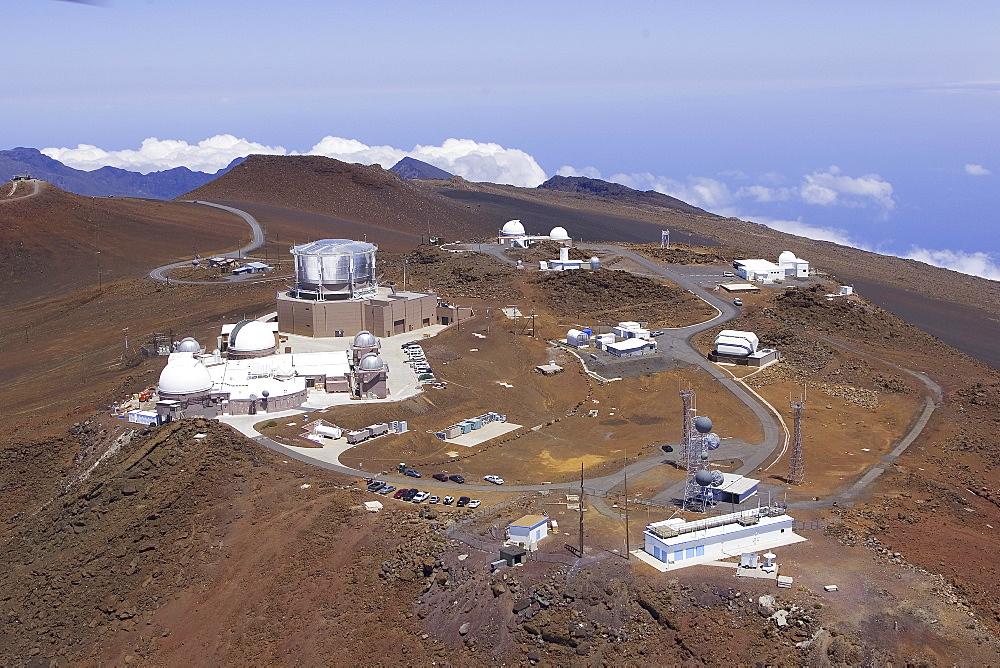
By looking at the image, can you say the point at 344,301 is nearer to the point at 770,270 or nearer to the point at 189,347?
the point at 189,347

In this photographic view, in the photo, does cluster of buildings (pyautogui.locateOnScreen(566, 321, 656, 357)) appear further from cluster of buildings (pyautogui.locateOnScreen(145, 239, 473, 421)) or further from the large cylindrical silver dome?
the large cylindrical silver dome

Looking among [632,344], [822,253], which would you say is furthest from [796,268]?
[822,253]

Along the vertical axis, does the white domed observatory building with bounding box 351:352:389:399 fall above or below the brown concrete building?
below

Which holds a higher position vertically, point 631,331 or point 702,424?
point 631,331

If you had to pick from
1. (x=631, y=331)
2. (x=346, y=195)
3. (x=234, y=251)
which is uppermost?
(x=346, y=195)

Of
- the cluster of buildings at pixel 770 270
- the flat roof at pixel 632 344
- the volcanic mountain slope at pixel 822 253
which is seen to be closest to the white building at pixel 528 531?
the flat roof at pixel 632 344

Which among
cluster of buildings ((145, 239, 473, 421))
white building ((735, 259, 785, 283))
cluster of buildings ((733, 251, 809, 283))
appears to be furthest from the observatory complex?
cluster of buildings ((145, 239, 473, 421))

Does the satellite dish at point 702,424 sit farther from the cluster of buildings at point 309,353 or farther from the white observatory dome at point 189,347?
the white observatory dome at point 189,347
